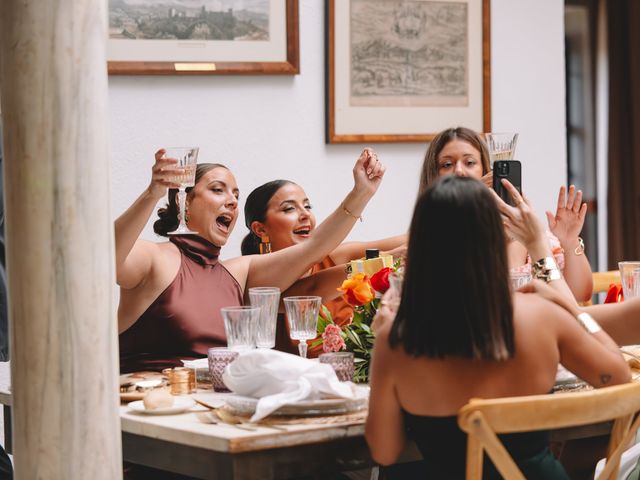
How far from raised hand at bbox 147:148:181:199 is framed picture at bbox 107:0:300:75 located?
4.95 feet

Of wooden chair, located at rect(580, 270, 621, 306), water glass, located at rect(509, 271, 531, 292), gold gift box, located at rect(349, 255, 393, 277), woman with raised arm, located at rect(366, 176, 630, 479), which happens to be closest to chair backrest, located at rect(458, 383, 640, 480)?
woman with raised arm, located at rect(366, 176, 630, 479)

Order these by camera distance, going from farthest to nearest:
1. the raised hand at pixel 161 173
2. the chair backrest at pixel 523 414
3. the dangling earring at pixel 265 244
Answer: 1. the dangling earring at pixel 265 244
2. the raised hand at pixel 161 173
3. the chair backrest at pixel 523 414

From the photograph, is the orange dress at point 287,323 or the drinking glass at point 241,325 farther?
the orange dress at point 287,323

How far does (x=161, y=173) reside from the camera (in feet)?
9.20

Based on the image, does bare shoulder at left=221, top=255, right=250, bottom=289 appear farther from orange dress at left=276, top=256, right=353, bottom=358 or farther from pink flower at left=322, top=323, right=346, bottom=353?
pink flower at left=322, top=323, right=346, bottom=353

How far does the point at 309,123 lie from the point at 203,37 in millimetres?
586

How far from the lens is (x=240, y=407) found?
2.27 metres

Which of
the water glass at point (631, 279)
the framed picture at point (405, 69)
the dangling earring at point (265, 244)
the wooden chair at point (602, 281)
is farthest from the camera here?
the framed picture at point (405, 69)

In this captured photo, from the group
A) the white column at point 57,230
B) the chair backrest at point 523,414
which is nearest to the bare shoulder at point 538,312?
the chair backrest at point 523,414

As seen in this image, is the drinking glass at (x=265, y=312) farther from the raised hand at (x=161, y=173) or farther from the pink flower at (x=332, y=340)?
the raised hand at (x=161, y=173)

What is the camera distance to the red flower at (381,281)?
2.64 meters

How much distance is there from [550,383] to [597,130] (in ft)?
15.3

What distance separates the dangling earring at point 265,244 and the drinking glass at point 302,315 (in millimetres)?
1237

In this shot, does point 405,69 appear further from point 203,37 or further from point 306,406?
point 306,406
